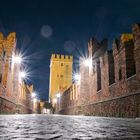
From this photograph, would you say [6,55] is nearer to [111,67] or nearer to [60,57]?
[111,67]

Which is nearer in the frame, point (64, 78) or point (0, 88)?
point (0, 88)

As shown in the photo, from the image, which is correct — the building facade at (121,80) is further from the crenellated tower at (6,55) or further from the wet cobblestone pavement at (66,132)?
the crenellated tower at (6,55)

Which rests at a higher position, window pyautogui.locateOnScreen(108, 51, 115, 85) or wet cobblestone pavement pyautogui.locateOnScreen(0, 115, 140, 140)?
window pyautogui.locateOnScreen(108, 51, 115, 85)

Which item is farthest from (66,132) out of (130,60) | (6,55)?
(6,55)

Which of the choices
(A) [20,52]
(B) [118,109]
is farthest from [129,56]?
(A) [20,52]

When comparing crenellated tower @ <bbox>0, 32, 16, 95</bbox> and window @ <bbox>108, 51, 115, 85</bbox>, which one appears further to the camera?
crenellated tower @ <bbox>0, 32, 16, 95</bbox>

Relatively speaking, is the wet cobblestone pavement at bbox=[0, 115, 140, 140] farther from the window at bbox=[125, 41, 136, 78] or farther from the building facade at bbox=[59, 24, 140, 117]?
the window at bbox=[125, 41, 136, 78]

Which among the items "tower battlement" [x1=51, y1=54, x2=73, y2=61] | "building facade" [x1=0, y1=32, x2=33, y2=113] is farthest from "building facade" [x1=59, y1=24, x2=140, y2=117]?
"tower battlement" [x1=51, y1=54, x2=73, y2=61]

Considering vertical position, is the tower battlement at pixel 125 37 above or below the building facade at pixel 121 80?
above

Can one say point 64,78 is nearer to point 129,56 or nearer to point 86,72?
Answer: point 86,72

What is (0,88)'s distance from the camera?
51.2ft

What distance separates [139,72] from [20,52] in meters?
17.3

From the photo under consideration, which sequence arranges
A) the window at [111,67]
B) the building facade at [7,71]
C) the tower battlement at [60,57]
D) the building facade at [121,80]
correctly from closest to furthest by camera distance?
the building facade at [121,80]
the window at [111,67]
the building facade at [7,71]
the tower battlement at [60,57]

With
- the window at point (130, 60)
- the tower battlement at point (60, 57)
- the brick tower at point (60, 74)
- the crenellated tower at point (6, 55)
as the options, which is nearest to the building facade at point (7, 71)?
the crenellated tower at point (6, 55)
